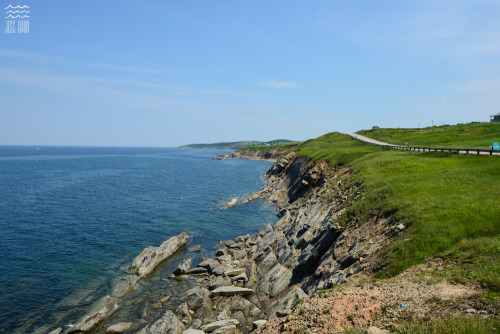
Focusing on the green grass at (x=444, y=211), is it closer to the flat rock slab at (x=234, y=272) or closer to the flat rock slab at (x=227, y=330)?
the flat rock slab at (x=227, y=330)

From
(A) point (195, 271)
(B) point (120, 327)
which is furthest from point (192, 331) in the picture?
(A) point (195, 271)

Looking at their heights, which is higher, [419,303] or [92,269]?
[419,303]

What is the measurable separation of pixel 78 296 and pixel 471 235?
34076 millimetres

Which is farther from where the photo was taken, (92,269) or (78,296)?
(92,269)

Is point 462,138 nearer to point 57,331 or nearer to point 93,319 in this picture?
point 93,319

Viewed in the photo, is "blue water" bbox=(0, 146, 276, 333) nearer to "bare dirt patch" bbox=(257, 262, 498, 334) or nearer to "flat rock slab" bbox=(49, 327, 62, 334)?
"flat rock slab" bbox=(49, 327, 62, 334)

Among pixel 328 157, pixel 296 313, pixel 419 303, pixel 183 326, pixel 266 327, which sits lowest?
pixel 183 326

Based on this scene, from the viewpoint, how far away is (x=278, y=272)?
28.3m

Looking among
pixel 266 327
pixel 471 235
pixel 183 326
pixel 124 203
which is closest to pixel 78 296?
pixel 183 326

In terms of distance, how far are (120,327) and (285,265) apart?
54.0 ft

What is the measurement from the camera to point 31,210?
55.6 m

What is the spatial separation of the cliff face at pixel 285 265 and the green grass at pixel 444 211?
1776 mm

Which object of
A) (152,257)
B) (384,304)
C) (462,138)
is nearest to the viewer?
(384,304)

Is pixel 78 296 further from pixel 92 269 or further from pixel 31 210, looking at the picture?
pixel 31 210
